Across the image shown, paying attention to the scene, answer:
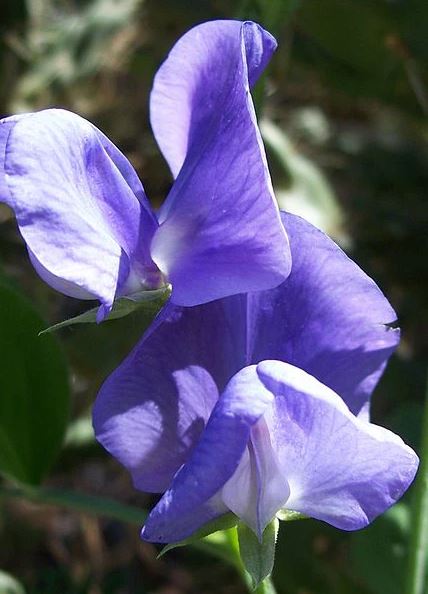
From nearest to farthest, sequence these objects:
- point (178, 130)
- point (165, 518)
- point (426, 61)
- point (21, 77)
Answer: point (165, 518)
point (178, 130)
point (426, 61)
point (21, 77)

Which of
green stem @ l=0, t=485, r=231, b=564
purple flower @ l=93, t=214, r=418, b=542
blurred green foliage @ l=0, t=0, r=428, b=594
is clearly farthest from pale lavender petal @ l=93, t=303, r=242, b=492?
blurred green foliage @ l=0, t=0, r=428, b=594

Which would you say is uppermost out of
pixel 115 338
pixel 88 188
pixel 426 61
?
pixel 88 188

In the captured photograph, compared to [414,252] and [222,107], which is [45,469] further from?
[414,252]

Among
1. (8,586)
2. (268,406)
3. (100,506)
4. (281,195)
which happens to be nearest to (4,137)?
(268,406)

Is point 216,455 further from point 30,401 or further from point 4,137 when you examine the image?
point 30,401

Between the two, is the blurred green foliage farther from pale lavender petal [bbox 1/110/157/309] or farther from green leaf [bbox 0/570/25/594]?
pale lavender petal [bbox 1/110/157/309]

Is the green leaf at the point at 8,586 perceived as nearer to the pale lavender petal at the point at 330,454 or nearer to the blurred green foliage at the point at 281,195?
the blurred green foliage at the point at 281,195

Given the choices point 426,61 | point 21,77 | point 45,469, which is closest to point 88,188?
point 45,469
